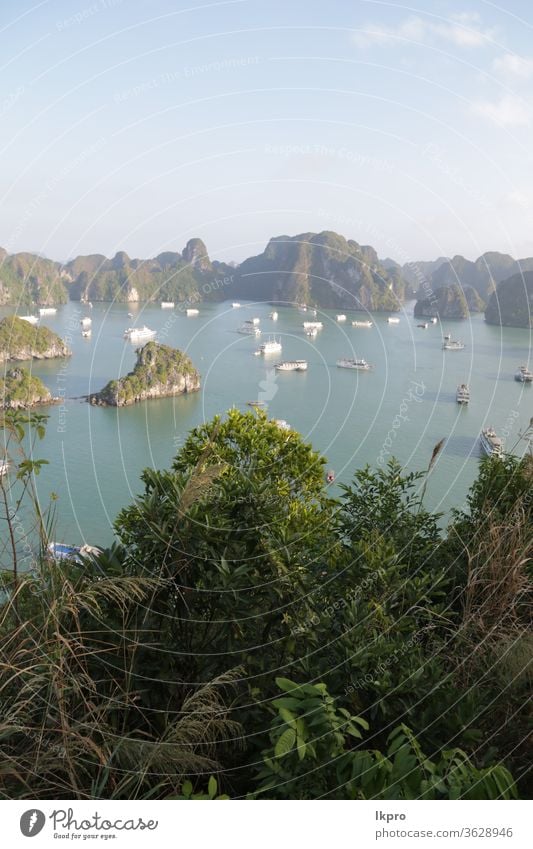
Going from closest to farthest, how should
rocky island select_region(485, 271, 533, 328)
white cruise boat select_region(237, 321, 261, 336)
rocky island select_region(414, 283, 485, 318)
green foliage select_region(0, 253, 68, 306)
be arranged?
white cruise boat select_region(237, 321, 261, 336)
rocky island select_region(485, 271, 533, 328)
rocky island select_region(414, 283, 485, 318)
green foliage select_region(0, 253, 68, 306)

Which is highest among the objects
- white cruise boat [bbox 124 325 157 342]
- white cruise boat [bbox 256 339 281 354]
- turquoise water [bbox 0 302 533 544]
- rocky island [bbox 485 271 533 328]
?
rocky island [bbox 485 271 533 328]

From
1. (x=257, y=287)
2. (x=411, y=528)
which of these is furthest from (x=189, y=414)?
(x=411, y=528)

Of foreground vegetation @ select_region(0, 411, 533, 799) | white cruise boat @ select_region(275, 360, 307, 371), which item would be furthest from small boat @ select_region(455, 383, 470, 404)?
foreground vegetation @ select_region(0, 411, 533, 799)

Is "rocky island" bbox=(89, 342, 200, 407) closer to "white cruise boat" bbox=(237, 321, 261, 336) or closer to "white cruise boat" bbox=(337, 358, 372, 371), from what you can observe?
"white cruise boat" bbox=(237, 321, 261, 336)

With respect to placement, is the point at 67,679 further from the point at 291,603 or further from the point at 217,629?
the point at 291,603

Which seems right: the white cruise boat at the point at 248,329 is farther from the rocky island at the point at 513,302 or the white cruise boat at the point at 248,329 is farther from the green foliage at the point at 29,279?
the rocky island at the point at 513,302
